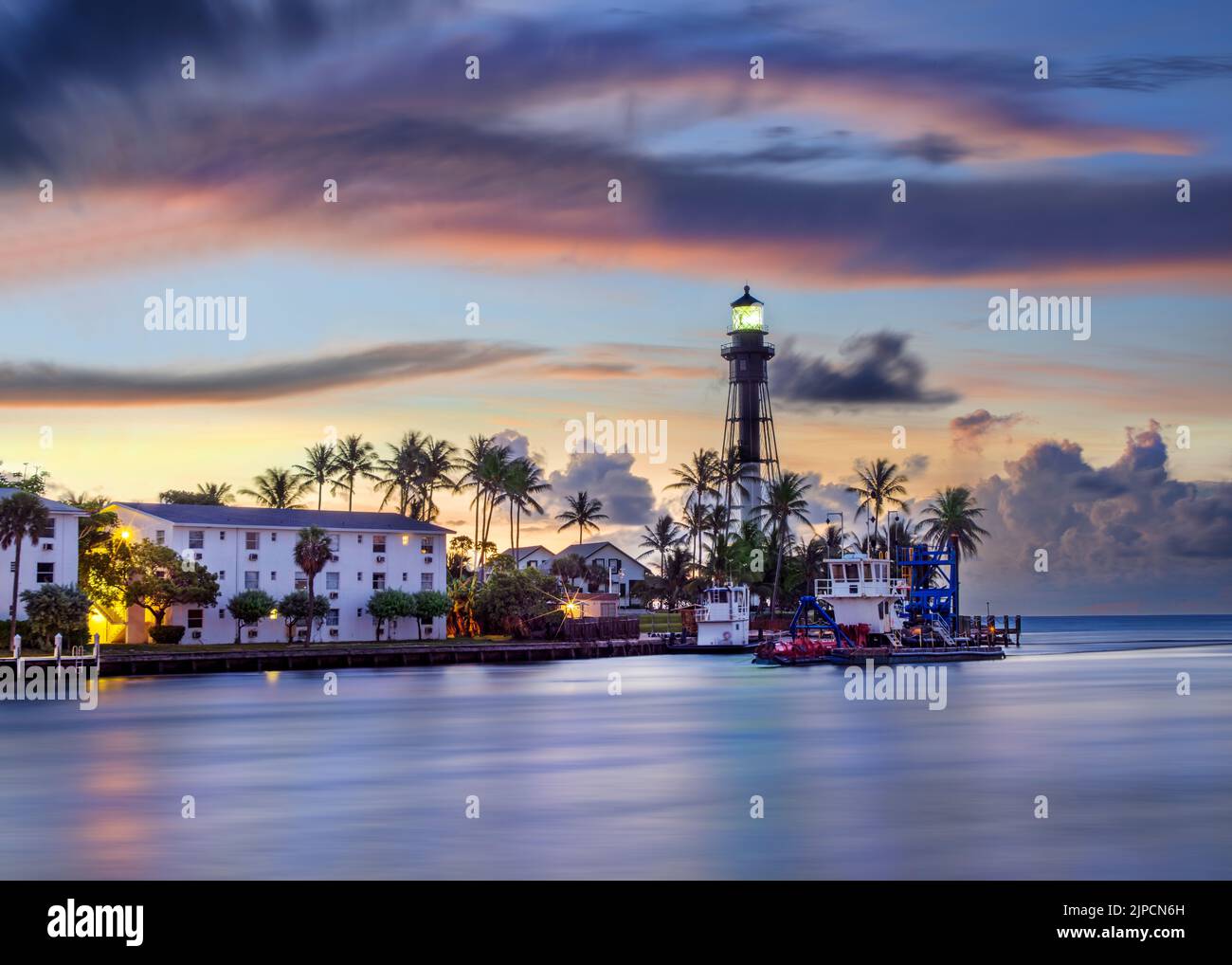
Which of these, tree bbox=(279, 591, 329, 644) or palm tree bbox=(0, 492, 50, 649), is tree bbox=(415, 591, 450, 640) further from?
palm tree bbox=(0, 492, 50, 649)

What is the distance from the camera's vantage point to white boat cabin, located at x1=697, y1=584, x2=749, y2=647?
10406 centimetres

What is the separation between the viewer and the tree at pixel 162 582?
81.1 m

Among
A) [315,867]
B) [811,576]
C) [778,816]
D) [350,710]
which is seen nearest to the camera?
[315,867]

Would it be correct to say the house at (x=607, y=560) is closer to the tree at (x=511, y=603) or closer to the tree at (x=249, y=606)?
the tree at (x=511, y=603)

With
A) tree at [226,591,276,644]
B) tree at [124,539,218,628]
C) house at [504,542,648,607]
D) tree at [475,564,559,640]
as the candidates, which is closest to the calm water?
tree at [124,539,218,628]

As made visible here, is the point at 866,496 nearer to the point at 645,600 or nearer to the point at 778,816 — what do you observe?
the point at 645,600

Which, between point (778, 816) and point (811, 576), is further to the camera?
point (811, 576)

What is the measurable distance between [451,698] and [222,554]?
30.2m

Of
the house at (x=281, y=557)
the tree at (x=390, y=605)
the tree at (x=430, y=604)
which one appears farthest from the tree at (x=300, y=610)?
the tree at (x=430, y=604)

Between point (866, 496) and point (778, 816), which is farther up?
point (866, 496)

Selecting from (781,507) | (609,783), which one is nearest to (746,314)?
(781,507)

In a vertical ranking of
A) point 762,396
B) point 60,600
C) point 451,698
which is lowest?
point 451,698
